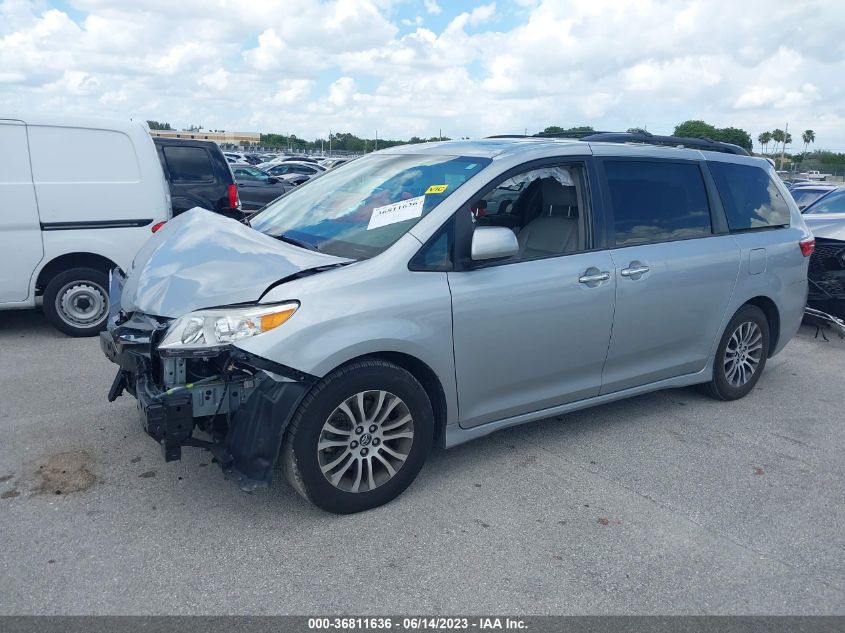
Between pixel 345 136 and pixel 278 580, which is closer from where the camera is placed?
pixel 278 580

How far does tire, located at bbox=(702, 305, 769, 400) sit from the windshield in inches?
95.1

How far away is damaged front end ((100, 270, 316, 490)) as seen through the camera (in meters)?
3.14

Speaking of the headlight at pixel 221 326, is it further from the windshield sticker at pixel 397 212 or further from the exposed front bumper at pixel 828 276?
the exposed front bumper at pixel 828 276

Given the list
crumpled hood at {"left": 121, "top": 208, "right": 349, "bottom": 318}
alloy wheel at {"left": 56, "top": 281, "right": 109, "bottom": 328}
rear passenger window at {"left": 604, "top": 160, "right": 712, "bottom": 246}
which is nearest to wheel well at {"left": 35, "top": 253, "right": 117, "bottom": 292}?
alloy wheel at {"left": 56, "top": 281, "right": 109, "bottom": 328}

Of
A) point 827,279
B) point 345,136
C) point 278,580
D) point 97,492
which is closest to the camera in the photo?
point 278,580

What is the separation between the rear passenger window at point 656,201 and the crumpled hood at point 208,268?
1.86 m

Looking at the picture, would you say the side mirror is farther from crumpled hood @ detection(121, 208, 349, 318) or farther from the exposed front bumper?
the exposed front bumper

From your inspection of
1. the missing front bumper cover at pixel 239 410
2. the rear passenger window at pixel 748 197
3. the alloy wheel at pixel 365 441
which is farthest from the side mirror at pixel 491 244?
the rear passenger window at pixel 748 197

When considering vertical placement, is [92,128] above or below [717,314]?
above

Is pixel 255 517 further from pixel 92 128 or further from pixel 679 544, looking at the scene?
pixel 92 128

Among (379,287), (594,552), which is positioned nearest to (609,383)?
(594,552)

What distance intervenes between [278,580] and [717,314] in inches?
135

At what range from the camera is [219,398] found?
3.21 metres

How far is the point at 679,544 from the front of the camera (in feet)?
11.0
